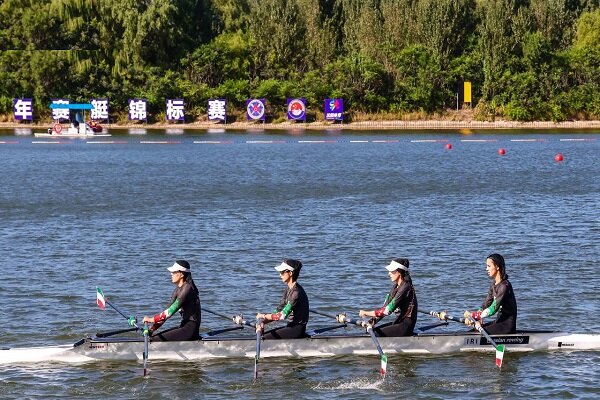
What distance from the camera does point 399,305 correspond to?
2252 cm

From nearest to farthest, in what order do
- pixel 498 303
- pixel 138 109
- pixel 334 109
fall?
pixel 498 303
pixel 334 109
pixel 138 109

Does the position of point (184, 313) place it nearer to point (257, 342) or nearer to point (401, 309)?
point (257, 342)

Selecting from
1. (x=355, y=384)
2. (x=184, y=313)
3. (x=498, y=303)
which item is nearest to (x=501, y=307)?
(x=498, y=303)

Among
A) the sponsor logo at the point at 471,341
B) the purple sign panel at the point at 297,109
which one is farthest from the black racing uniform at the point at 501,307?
the purple sign panel at the point at 297,109

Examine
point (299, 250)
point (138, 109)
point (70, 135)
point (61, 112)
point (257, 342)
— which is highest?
point (138, 109)

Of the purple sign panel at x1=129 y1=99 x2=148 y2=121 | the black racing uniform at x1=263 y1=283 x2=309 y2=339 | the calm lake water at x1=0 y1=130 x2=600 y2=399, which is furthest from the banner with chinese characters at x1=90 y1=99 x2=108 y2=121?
the black racing uniform at x1=263 y1=283 x2=309 y2=339

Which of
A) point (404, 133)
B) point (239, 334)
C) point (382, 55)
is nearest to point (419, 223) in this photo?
point (239, 334)

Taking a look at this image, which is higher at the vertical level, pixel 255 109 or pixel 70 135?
pixel 255 109

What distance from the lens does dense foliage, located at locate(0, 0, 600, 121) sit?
109 metres

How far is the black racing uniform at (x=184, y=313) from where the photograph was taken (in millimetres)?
22031

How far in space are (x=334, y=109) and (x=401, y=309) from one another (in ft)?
290

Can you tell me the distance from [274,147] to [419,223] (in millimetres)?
44167

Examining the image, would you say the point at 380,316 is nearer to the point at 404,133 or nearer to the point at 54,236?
the point at 54,236

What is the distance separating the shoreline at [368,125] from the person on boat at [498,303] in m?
88.0
